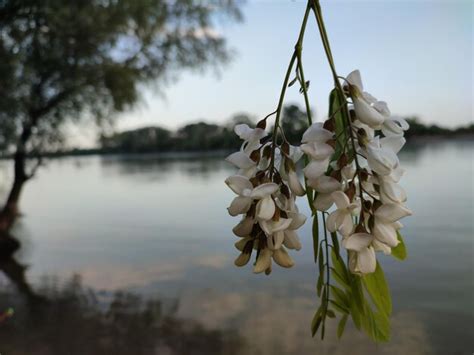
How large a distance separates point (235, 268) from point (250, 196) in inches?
164

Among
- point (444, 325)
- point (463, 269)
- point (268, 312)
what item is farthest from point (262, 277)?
point (463, 269)

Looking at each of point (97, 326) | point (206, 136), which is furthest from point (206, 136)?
point (97, 326)

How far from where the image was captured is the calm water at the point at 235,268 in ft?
9.87

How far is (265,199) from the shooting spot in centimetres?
21

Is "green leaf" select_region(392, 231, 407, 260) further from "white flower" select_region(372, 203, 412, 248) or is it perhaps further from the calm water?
the calm water

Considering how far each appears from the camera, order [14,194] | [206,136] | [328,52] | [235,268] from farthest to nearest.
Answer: [14,194]
[235,268]
[206,136]
[328,52]

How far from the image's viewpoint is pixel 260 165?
0.23 m

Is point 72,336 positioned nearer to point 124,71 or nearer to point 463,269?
point 124,71

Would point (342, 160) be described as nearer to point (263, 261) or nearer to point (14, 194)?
point (263, 261)

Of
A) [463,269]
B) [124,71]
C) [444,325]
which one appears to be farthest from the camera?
[124,71]

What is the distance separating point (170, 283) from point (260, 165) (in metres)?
4.03

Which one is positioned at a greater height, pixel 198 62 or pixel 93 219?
pixel 198 62

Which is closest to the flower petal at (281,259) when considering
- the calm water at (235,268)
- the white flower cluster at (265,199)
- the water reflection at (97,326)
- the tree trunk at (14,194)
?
the white flower cluster at (265,199)

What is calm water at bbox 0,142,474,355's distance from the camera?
3008 mm
